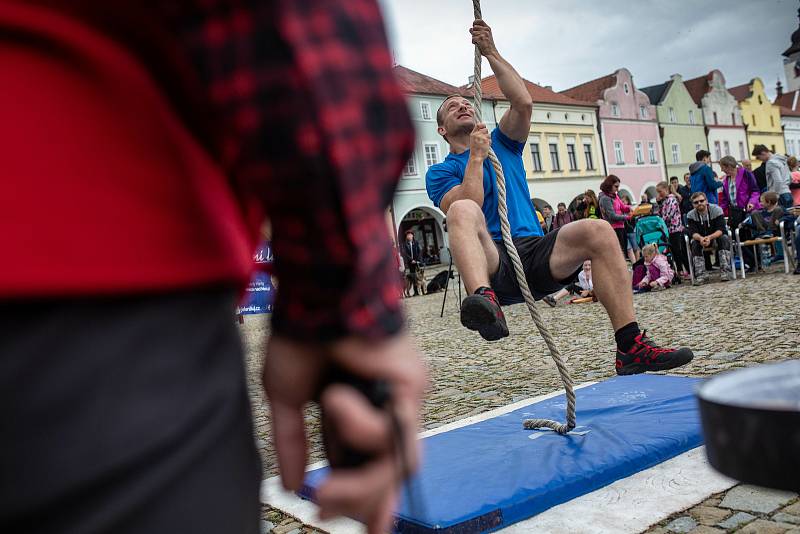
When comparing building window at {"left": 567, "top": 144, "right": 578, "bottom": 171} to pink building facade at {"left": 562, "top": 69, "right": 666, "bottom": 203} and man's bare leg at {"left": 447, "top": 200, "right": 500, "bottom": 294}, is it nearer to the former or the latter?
pink building facade at {"left": 562, "top": 69, "right": 666, "bottom": 203}

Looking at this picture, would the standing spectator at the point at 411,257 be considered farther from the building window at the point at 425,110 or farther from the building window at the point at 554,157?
the building window at the point at 554,157

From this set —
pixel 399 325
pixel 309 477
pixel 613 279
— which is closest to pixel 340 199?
pixel 399 325

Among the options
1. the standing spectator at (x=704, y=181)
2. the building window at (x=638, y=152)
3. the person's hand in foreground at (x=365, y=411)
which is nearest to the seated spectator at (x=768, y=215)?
the standing spectator at (x=704, y=181)

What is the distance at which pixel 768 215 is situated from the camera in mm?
12008

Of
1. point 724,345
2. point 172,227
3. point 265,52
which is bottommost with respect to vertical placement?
point 724,345

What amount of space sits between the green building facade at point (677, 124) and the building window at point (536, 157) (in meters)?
12.9

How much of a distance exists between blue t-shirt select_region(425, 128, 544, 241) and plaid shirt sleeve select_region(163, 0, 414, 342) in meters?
3.70

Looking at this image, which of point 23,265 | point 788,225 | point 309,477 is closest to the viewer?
point 23,265

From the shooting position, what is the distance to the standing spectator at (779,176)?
1195 centimetres

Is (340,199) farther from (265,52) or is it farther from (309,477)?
(309,477)

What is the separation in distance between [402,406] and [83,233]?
1.00ft

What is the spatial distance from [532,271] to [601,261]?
1.38 feet

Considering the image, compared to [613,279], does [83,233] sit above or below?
above

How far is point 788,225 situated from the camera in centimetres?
1195
